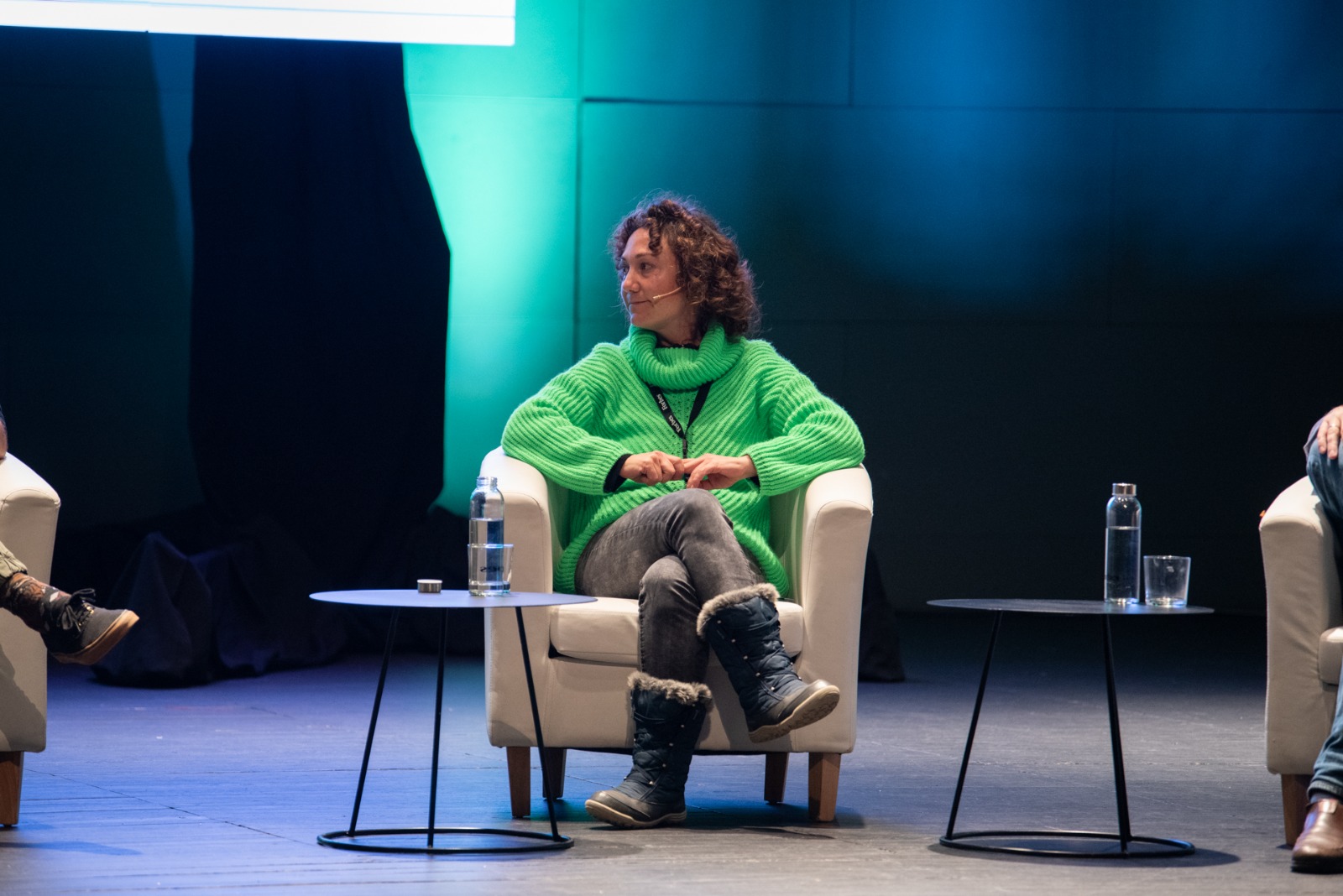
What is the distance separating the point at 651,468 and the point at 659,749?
596 mm

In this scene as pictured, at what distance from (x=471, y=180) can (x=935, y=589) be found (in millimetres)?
2570

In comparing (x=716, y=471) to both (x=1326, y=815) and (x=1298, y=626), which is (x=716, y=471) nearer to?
(x=1298, y=626)

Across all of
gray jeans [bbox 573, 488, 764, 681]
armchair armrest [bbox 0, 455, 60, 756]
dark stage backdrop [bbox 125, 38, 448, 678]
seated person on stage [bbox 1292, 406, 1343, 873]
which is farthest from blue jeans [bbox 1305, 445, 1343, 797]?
dark stage backdrop [bbox 125, 38, 448, 678]

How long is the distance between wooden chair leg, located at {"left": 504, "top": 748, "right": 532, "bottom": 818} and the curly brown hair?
980mm

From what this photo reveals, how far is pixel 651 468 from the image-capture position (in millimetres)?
3254

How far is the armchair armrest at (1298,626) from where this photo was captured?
9.04 ft

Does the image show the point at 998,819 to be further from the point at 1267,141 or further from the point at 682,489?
the point at 1267,141

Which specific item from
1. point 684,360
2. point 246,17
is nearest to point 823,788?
point 684,360

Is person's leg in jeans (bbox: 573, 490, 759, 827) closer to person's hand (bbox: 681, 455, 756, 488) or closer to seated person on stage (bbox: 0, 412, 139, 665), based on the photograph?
person's hand (bbox: 681, 455, 756, 488)

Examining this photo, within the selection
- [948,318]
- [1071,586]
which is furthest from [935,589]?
[948,318]

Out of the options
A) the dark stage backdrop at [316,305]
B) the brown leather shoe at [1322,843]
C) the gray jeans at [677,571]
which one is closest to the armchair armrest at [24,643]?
the gray jeans at [677,571]

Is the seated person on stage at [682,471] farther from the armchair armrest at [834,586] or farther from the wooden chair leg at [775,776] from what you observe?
the wooden chair leg at [775,776]

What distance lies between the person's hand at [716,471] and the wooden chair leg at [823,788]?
563mm

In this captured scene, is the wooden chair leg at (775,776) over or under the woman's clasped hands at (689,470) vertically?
under
